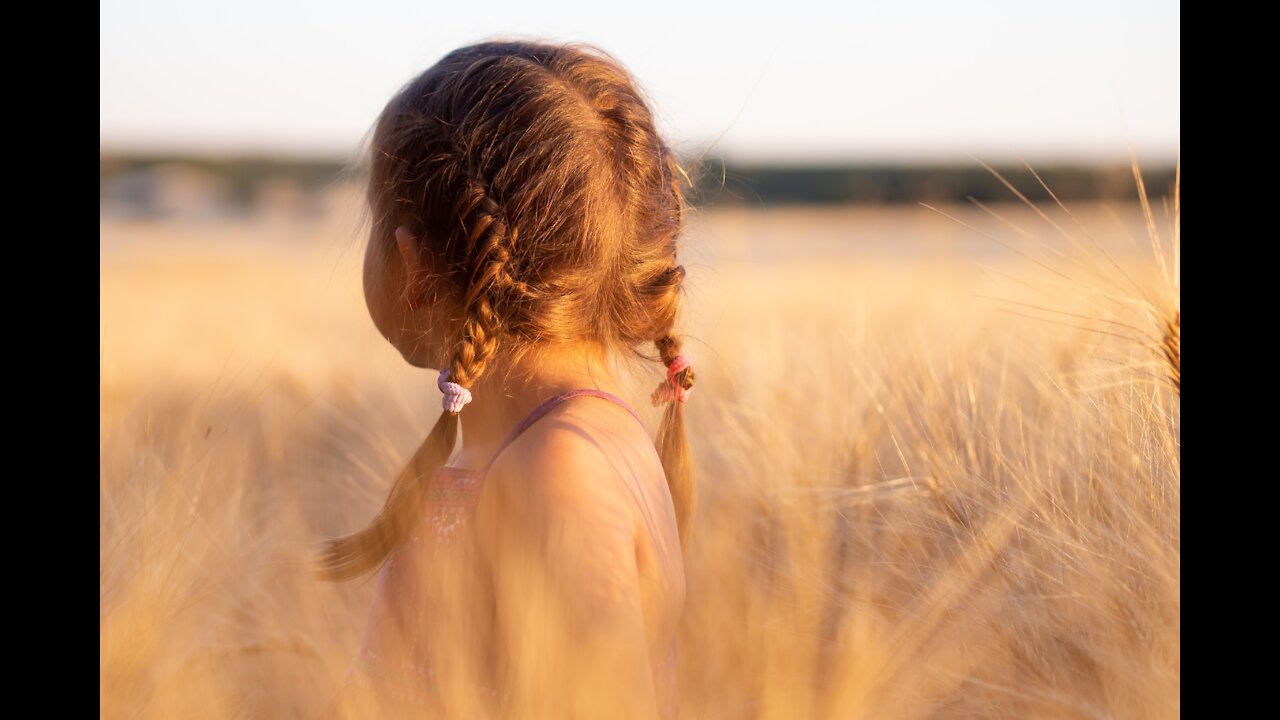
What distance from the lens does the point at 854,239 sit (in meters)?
13.2

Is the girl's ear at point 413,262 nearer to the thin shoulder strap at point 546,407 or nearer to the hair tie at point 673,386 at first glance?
the thin shoulder strap at point 546,407

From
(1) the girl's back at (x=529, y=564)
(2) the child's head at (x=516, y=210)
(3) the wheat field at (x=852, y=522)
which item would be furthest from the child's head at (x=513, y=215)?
(3) the wheat field at (x=852, y=522)

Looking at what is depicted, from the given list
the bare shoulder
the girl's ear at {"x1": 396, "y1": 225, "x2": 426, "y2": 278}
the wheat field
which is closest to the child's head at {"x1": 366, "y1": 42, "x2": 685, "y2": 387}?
the girl's ear at {"x1": 396, "y1": 225, "x2": 426, "y2": 278}

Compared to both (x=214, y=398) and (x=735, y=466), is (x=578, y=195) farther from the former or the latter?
(x=735, y=466)

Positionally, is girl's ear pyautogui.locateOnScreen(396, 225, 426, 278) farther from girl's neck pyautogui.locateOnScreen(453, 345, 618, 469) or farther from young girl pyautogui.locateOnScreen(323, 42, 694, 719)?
girl's neck pyautogui.locateOnScreen(453, 345, 618, 469)

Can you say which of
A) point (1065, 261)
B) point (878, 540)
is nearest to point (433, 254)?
point (878, 540)

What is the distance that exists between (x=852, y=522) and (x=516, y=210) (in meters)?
0.71

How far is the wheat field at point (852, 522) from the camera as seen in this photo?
1.17 metres

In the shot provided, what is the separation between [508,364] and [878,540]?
0.62 meters

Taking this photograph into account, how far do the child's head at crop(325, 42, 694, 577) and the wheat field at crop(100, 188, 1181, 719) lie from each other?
0.79ft

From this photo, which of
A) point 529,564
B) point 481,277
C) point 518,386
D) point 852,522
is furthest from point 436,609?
point 852,522

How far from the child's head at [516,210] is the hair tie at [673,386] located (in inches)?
3.1

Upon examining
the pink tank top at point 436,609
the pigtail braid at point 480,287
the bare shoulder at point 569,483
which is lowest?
the pink tank top at point 436,609

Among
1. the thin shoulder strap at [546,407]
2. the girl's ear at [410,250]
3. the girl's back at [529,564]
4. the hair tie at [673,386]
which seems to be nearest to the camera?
the girl's back at [529,564]
